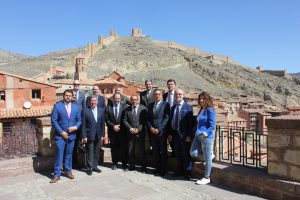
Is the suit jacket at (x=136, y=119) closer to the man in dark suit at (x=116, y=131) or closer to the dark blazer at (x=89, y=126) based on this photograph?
the man in dark suit at (x=116, y=131)

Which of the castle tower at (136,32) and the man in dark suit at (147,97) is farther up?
the castle tower at (136,32)

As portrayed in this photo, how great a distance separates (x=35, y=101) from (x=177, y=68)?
66.2 metres

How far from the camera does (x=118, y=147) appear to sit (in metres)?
7.32

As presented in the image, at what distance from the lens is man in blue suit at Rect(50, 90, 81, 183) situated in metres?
6.53

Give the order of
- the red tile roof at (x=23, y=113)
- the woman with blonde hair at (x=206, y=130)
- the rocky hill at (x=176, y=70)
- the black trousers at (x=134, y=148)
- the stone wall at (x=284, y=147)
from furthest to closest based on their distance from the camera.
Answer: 1. the rocky hill at (x=176, y=70)
2. the red tile roof at (x=23, y=113)
3. the black trousers at (x=134, y=148)
4. the woman with blonde hair at (x=206, y=130)
5. the stone wall at (x=284, y=147)

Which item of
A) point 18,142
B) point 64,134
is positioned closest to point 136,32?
point 18,142

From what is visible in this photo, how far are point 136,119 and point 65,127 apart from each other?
1415 mm

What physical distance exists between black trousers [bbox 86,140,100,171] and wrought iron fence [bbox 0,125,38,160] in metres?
1.35

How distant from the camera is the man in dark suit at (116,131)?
23.6ft

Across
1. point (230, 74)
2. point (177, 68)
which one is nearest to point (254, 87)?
point (230, 74)

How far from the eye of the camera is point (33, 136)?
7.46 meters

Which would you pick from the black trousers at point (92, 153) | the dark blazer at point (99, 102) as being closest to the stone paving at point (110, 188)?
Answer: the black trousers at point (92, 153)

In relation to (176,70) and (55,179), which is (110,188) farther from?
(176,70)

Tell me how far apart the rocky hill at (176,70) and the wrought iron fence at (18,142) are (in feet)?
204
